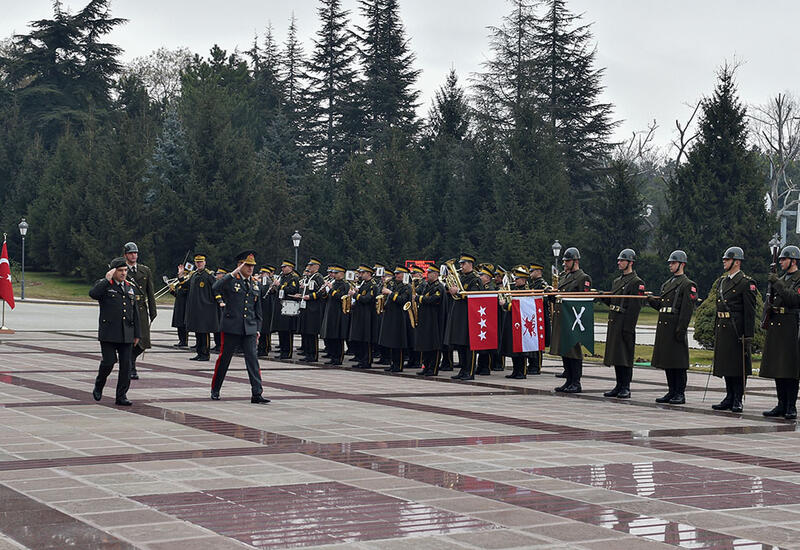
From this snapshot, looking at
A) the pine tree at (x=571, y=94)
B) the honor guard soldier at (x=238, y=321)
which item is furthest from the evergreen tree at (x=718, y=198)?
the honor guard soldier at (x=238, y=321)

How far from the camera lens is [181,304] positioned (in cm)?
2245

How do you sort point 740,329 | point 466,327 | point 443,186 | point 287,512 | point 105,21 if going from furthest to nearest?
point 105,21
point 443,186
point 466,327
point 740,329
point 287,512

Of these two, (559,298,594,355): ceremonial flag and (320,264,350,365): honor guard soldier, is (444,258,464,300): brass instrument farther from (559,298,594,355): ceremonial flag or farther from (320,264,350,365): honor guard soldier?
(320,264,350,365): honor guard soldier

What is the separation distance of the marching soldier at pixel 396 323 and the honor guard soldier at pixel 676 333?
557 centimetres

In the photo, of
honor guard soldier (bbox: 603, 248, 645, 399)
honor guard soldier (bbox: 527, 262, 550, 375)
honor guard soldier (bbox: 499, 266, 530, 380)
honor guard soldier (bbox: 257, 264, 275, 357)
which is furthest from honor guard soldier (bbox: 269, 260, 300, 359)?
honor guard soldier (bbox: 603, 248, 645, 399)

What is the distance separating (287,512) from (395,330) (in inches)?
474

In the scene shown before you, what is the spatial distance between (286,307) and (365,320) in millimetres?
2238

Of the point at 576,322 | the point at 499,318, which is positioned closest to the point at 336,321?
the point at 499,318

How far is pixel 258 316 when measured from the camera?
13.2m

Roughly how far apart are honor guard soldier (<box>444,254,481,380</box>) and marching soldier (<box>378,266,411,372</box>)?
1039mm

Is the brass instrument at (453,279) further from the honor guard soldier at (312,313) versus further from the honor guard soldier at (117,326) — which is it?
the honor guard soldier at (117,326)

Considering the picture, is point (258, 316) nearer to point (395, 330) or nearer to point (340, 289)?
point (395, 330)

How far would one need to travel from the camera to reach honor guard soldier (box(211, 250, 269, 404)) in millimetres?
12844

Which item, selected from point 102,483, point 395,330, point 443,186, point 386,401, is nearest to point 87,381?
point 386,401
